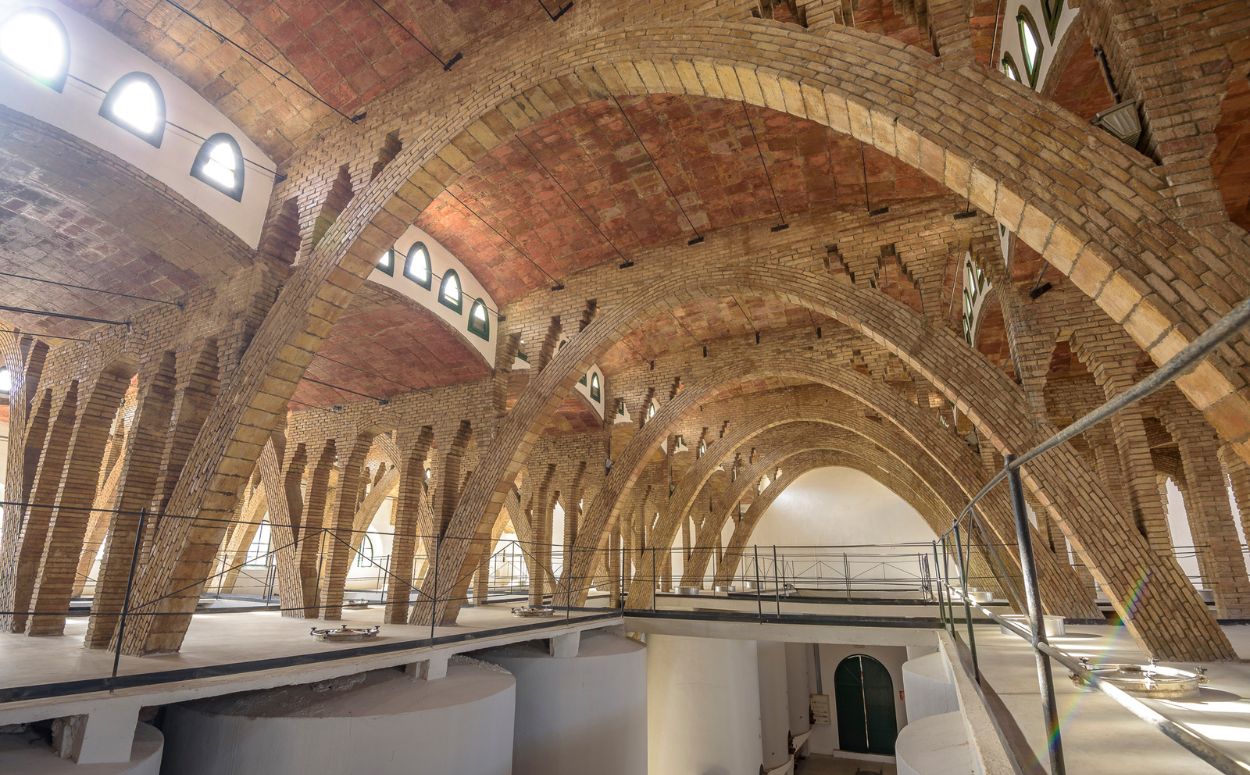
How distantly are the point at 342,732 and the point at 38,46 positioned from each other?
861 centimetres

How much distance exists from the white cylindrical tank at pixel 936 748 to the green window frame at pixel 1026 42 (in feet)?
21.6

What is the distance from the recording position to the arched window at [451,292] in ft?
43.1

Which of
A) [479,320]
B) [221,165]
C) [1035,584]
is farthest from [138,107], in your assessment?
[1035,584]

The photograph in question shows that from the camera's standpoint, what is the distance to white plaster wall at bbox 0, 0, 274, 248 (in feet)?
25.2

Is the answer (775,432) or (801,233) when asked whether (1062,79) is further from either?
(775,432)

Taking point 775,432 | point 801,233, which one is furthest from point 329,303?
point 775,432

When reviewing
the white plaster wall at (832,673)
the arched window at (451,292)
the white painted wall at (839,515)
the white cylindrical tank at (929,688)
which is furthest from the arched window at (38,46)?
the white painted wall at (839,515)

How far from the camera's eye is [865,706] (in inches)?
902

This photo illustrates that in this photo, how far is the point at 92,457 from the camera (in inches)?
451

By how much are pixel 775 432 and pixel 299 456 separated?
635 inches

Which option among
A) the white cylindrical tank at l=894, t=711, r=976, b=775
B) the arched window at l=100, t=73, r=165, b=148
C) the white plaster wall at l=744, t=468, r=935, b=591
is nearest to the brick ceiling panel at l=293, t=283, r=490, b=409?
the arched window at l=100, t=73, r=165, b=148

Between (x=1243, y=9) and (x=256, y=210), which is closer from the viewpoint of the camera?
(x=1243, y=9)

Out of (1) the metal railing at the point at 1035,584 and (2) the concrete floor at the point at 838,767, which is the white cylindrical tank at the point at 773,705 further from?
(1) the metal railing at the point at 1035,584

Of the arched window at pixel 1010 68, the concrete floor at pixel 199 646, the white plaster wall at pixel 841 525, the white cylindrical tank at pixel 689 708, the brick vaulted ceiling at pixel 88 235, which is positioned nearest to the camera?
the concrete floor at pixel 199 646
